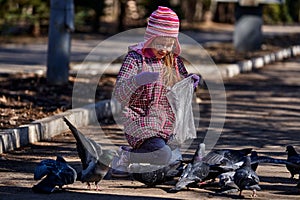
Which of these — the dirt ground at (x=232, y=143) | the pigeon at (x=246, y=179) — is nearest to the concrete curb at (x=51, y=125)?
the dirt ground at (x=232, y=143)

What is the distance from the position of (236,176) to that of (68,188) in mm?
1273

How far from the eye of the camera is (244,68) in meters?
18.2

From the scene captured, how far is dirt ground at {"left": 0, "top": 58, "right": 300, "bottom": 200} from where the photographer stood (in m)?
6.58

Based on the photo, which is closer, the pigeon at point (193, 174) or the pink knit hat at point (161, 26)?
the pigeon at point (193, 174)

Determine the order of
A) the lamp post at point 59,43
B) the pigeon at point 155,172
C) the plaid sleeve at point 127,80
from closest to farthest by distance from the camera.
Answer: the pigeon at point 155,172 → the plaid sleeve at point 127,80 → the lamp post at point 59,43

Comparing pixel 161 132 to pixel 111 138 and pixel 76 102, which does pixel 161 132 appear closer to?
pixel 111 138

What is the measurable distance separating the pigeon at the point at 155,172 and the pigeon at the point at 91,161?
10.0 inches

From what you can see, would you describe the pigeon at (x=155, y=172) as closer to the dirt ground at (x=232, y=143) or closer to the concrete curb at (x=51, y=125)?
the dirt ground at (x=232, y=143)

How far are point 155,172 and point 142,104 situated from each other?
0.62 metres

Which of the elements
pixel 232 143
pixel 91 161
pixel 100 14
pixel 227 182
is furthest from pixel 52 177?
pixel 100 14

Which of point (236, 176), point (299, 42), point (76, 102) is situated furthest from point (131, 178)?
point (299, 42)

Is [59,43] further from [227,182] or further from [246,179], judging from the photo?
[246,179]

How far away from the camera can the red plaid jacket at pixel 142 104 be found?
A: 7.07m

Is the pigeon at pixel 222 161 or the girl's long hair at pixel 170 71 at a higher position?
the girl's long hair at pixel 170 71
